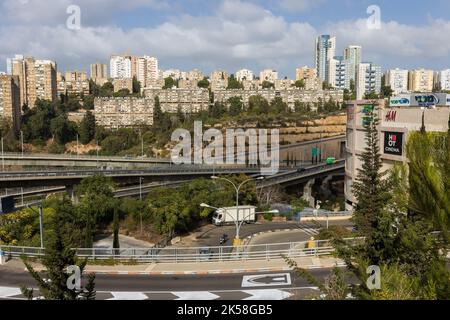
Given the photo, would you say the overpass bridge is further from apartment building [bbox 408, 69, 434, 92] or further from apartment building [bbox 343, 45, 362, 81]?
apartment building [bbox 343, 45, 362, 81]

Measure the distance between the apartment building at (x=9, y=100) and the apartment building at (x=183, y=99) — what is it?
100 ft

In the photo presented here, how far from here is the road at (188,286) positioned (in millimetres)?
15805

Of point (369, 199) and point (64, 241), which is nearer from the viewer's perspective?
point (64, 241)

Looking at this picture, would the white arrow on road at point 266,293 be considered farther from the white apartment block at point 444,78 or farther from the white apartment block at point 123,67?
the white apartment block at point 123,67

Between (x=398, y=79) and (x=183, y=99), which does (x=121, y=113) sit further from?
(x=398, y=79)

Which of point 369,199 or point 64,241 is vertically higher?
point 369,199

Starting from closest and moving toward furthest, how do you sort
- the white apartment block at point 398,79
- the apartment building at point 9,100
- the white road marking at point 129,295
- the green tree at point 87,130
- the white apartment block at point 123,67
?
the white road marking at point 129,295
the apartment building at point 9,100
the green tree at point 87,130
the white apartment block at point 398,79
the white apartment block at point 123,67

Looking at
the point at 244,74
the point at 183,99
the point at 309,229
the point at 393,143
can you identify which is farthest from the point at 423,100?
the point at 244,74

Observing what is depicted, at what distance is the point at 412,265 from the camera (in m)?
7.28

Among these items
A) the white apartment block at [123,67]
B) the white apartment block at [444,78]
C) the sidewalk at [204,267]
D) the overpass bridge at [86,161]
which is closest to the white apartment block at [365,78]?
the white apartment block at [444,78]
